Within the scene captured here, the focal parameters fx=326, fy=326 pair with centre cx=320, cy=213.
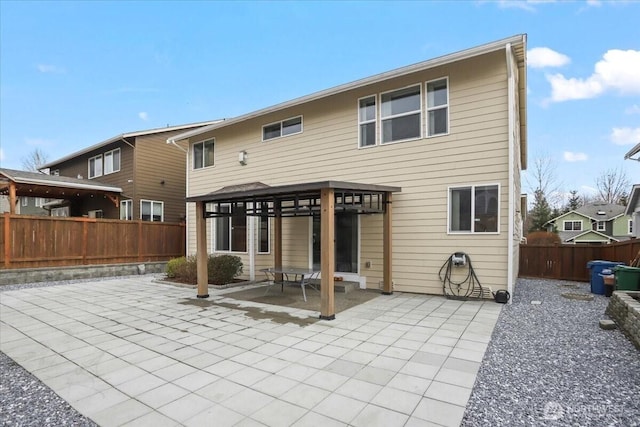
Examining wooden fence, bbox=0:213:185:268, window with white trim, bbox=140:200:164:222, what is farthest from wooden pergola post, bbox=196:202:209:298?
window with white trim, bbox=140:200:164:222

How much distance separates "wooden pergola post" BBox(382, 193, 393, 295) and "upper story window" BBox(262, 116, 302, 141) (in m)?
3.59

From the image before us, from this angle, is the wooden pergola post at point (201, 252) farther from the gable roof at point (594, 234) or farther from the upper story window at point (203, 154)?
the gable roof at point (594, 234)

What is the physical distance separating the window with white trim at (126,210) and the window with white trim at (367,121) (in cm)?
1092

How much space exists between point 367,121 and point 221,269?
5.38m

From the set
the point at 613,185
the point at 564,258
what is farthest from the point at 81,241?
the point at 613,185

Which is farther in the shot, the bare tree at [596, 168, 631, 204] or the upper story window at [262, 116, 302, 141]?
the bare tree at [596, 168, 631, 204]

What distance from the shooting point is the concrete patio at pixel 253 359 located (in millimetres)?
2614

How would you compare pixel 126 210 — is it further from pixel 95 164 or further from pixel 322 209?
pixel 322 209

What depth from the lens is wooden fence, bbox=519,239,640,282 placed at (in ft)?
31.4

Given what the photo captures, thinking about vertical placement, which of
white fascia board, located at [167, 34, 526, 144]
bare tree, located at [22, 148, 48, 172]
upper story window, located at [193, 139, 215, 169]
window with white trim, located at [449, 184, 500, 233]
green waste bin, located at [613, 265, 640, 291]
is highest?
bare tree, located at [22, 148, 48, 172]

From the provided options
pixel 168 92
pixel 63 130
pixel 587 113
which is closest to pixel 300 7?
pixel 168 92

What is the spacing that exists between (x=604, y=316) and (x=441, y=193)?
3410mm

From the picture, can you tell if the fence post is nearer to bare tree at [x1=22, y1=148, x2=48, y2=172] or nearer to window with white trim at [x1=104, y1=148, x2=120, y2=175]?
window with white trim at [x1=104, y1=148, x2=120, y2=175]

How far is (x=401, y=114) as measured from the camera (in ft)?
24.5
